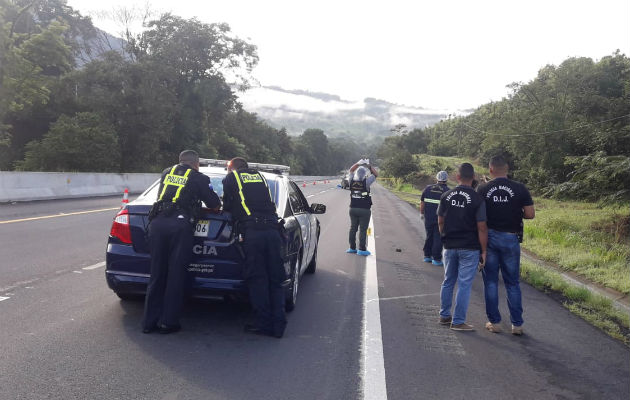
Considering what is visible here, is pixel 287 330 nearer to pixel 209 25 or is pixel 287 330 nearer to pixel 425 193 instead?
pixel 425 193

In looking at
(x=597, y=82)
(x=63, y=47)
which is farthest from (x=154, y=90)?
(x=597, y=82)

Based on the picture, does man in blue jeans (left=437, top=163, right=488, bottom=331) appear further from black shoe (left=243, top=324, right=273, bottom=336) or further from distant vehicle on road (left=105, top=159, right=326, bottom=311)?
black shoe (left=243, top=324, right=273, bottom=336)

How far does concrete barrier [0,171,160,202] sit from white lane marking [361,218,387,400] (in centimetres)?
1479

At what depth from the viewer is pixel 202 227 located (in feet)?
17.4

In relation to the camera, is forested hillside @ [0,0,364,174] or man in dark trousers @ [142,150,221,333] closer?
A: man in dark trousers @ [142,150,221,333]

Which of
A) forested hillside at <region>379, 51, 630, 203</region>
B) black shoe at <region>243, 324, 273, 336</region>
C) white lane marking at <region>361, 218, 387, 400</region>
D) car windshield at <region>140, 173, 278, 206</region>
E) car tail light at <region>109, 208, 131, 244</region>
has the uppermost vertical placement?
forested hillside at <region>379, 51, 630, 203</region>

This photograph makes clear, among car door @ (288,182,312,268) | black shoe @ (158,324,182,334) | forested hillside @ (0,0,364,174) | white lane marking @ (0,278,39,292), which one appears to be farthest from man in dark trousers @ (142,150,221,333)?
forested hillside @ (0,0,364,174)

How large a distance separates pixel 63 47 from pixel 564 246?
112 feet

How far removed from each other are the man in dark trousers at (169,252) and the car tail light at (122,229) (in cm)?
43

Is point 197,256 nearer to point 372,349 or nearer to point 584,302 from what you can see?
point 372,349

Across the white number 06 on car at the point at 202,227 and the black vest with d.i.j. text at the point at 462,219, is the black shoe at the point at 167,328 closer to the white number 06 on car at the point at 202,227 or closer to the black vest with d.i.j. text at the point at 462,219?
the white number 06 on car at the point at 202,227

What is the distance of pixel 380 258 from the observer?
34.4 feet

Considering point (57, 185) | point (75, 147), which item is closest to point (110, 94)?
point (75, 147)

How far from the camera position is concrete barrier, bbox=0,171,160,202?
1808cm
